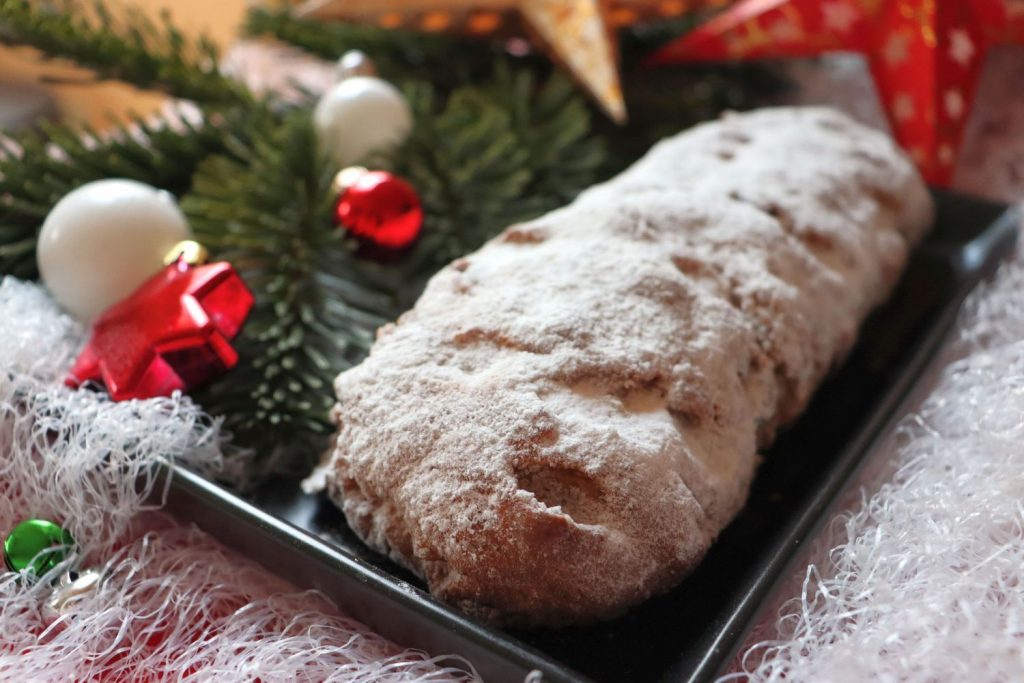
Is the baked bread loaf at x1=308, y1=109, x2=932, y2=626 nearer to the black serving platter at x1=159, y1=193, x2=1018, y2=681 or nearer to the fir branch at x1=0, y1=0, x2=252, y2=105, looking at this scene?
the black serving platter at x1=159, y1=193, x2=1018, y2=681

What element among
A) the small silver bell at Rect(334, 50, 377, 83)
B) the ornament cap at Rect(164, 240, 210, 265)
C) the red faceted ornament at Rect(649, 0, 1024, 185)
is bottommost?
the red faceted ornament at Rect(649, 0, 1024, 185)

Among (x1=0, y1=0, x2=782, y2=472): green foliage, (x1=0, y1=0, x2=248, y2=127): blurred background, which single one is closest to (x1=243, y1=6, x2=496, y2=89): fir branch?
(x1=0, y1=0, x2=782, y2=472): green foliage

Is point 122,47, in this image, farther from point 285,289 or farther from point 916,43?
point 916,43

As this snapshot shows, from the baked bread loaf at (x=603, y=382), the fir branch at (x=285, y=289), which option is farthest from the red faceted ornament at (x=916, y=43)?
the fir branch at (x=285, y=289)

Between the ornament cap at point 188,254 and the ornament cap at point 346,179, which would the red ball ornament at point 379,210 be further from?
the ornament cap at point 188,254

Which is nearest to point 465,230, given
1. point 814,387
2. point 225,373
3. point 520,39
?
point 225,373

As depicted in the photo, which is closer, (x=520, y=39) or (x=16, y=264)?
(x=16, y=264)

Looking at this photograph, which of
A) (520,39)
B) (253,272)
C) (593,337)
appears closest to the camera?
(593,337)

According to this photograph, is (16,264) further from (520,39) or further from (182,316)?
(520,39)
